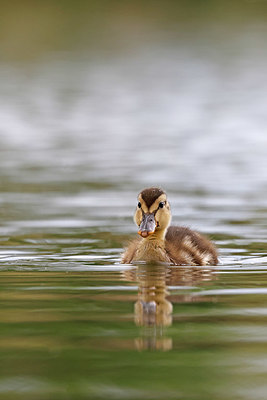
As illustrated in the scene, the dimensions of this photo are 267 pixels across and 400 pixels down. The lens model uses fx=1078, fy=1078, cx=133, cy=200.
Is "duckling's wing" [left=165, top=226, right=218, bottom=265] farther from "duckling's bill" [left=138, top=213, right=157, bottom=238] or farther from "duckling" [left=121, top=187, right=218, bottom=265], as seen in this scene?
"duckling's bill" [left=138, top=213, right=157, bottom=238]

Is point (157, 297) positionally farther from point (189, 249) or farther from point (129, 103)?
point (129, 103)

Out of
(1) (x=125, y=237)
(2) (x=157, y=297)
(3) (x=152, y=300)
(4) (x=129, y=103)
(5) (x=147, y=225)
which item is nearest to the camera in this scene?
(3) (x=152, y=300)

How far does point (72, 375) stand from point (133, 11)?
53.3 meters

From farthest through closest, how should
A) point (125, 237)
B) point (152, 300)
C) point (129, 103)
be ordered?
1. point (129, 103)
2. point (125, 237)
3. point (152, 300)

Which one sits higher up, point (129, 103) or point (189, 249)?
point (129, 103)

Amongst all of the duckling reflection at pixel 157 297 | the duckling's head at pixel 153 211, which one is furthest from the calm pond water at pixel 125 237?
the duckling's head at pixel 153 211

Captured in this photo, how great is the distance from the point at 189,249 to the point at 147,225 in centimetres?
43

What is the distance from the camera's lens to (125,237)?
996cm

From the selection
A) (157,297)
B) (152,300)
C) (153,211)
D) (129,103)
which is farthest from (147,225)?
(129,103)

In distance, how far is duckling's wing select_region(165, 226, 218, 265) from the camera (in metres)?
7.96

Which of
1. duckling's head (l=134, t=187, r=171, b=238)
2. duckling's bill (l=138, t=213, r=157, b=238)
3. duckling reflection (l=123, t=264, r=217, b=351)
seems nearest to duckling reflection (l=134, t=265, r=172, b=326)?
duckling reflection (l=123, t=264, r=217, b=351)

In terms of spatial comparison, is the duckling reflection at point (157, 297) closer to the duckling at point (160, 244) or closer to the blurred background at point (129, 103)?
the duckling at point (160, 244)

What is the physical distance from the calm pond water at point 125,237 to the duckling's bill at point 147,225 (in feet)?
0.93

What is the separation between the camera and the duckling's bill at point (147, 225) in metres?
7.74
